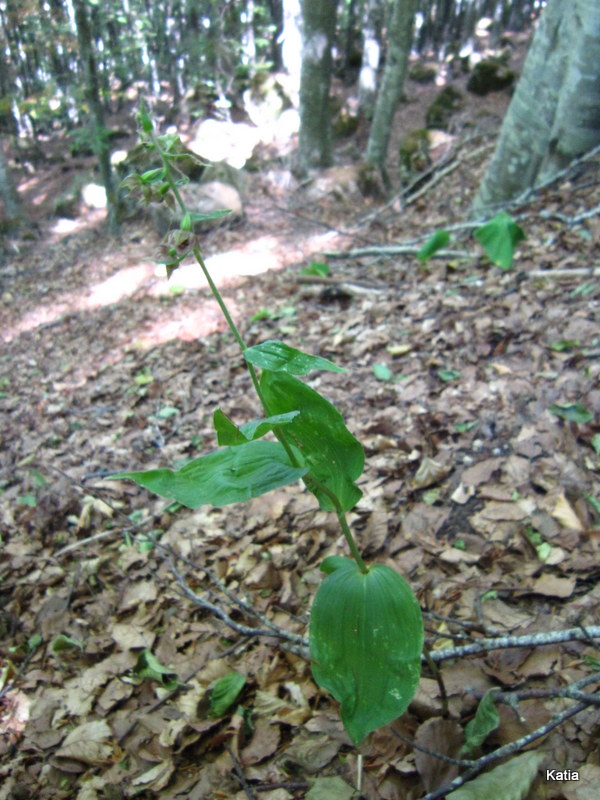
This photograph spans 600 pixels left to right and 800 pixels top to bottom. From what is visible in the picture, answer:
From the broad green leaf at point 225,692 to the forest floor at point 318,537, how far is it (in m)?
0.04

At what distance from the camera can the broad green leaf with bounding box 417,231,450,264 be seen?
492 centimetres

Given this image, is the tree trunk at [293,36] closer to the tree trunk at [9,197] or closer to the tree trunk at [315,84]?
the tree trunk at [315,84]

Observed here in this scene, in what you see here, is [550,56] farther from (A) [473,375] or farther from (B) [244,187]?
(B) [244,187]

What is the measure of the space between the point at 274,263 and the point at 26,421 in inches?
164

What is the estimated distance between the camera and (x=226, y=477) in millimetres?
1277

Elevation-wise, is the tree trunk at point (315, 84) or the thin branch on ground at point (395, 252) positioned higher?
the tree trunk at point (315, 84)

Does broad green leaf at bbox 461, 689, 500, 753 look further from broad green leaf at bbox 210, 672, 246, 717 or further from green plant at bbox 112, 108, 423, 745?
broad green leaf at bbox 210, 672, 246, 717

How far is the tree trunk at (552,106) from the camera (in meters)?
4.43

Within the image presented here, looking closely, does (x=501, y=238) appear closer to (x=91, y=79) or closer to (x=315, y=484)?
(x=315, y=484)

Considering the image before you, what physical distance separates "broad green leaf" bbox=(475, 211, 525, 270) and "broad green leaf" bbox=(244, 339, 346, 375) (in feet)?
11.1

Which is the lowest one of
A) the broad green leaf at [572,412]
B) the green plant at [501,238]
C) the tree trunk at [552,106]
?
the broad green leaf at [572,412]

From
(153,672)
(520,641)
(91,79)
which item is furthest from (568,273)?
(91,79)

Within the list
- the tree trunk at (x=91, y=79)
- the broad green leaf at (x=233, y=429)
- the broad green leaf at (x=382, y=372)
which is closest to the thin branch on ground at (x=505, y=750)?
the broad green leaf at (x=233, y=429)

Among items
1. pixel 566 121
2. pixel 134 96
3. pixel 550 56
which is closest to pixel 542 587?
pixel 566 121
